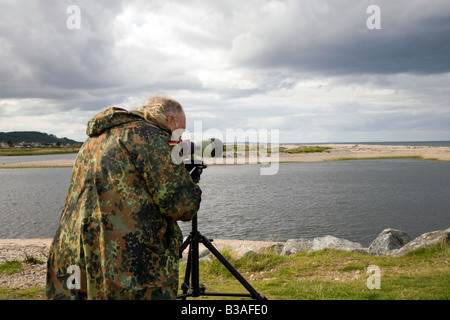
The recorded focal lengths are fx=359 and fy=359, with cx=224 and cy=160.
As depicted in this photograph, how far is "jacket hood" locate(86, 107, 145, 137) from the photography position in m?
2.58

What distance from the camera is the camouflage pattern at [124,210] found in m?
2.47

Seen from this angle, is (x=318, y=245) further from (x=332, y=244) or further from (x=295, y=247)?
(x=295, y=247)

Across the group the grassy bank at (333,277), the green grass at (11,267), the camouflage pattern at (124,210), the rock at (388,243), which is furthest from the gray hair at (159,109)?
the rock at (388,243)

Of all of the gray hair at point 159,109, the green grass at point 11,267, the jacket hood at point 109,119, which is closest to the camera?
the jacket hood at point 109,119

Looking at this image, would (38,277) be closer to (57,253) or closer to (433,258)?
(57,253)

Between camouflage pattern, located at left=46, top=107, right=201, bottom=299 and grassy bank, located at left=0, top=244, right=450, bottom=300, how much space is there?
3.34 meters

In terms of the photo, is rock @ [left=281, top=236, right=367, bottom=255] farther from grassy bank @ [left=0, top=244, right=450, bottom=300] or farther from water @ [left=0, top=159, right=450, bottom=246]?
water @ [left=0, top=159, right=450, bottom=246]

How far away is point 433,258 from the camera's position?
776 cm

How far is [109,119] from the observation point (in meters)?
2.58

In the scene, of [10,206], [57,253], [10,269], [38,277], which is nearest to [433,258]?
[57,253]

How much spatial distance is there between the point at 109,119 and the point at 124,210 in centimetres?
66

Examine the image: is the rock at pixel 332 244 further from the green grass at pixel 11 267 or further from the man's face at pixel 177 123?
the man's face at pixel 177 123


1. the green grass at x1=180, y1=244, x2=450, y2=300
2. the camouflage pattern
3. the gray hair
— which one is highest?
the gray hair

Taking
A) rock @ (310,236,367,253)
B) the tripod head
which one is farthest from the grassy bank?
the tripod head
